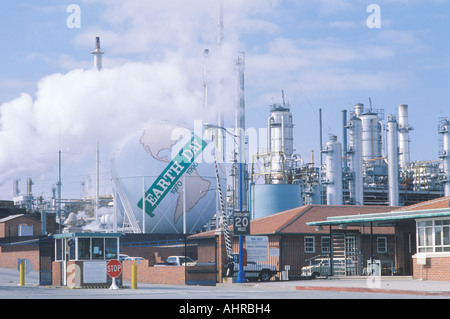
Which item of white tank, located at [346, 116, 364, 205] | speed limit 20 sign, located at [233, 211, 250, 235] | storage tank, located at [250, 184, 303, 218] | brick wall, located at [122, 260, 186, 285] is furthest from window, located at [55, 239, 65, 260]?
white tank, located at [346, 116, 364, 205]

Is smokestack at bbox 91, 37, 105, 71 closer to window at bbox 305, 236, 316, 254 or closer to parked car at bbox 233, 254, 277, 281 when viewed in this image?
Answer: window at bbox 305, 236, 316, 254

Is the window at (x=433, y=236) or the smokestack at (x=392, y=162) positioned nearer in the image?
the window at (x=433, y=236)

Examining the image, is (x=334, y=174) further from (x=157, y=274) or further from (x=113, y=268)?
(x=113, y=268)

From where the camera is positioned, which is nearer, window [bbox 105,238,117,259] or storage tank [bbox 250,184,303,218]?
window [bbox 105,238,117,259]

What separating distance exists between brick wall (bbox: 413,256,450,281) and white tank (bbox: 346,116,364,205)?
27.6 meters

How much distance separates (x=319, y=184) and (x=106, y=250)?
3758 cm

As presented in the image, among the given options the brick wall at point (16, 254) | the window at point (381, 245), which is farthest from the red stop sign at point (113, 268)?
the brick wall at point (16, 254)

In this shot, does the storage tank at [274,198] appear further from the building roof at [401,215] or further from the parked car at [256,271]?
the parked car at [256,271]

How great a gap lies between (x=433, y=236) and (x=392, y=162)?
1184 inches

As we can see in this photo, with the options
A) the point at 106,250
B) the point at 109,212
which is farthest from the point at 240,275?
the point at 109,212

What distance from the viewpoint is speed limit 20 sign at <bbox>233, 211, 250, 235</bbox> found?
33750mm

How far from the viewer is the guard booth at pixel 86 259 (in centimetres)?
3075

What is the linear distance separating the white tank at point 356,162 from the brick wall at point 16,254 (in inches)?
1083
